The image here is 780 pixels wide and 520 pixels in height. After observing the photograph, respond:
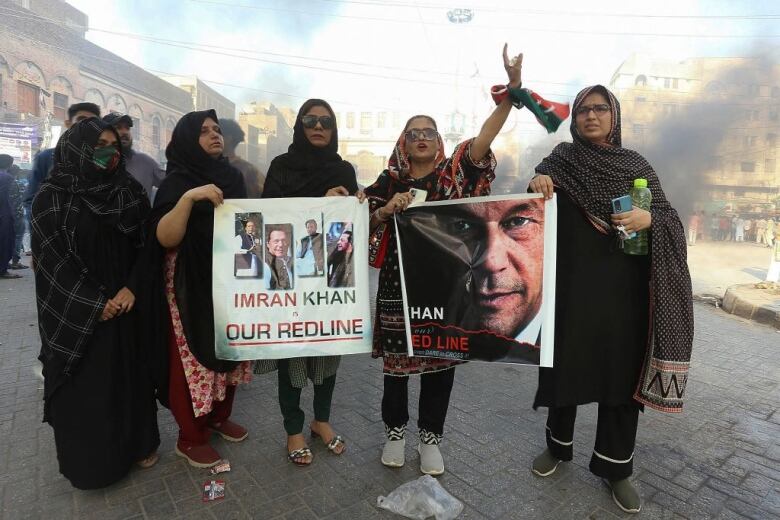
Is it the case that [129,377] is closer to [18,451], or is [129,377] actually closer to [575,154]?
[18,451]

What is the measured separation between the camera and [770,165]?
27328 mm

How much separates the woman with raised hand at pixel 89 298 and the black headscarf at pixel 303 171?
73 centimetres

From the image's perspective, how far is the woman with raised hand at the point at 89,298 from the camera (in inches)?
86.6

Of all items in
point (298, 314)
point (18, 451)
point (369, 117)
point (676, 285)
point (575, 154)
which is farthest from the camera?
point (369, 117)

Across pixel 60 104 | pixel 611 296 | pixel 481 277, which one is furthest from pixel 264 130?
pixel 611 296

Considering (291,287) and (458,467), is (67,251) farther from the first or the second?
(458,467)

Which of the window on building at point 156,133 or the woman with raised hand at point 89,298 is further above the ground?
the window on building at point 156,133

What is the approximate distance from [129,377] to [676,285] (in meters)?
2.75

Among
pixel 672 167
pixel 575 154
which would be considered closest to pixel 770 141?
pixel 672 167

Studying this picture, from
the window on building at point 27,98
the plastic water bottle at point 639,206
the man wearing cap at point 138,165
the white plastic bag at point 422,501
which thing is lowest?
the white plastic bag at point 422,501

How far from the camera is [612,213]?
2.14 m

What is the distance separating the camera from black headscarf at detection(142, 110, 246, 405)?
96.0 inches

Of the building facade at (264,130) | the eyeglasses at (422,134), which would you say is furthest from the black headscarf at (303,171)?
the building facade at (264,130)

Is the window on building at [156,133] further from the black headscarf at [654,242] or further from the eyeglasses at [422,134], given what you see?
the black headscarf at [654,242]
